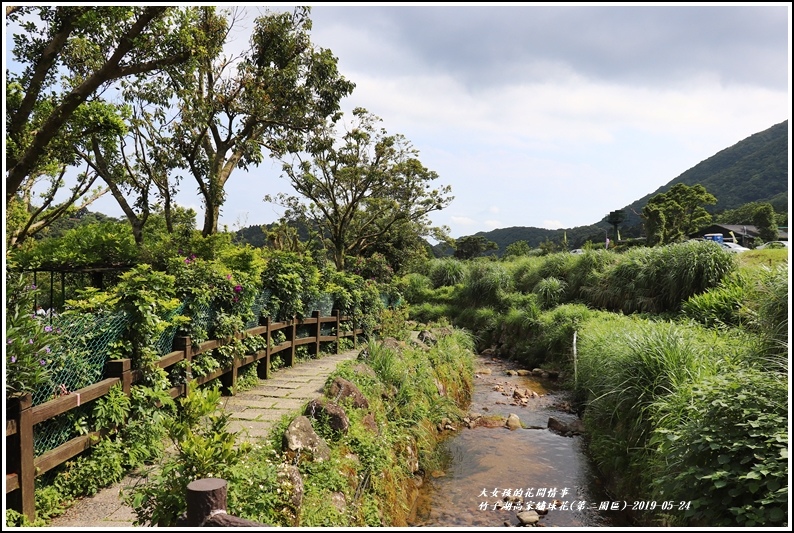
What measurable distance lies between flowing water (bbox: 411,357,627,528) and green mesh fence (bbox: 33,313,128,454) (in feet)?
11.7

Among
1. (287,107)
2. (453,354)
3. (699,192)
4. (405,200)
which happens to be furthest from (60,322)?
(699,192)

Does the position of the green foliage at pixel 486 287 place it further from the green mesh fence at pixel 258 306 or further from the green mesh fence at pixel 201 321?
the green mesh fence at pixel 201 321

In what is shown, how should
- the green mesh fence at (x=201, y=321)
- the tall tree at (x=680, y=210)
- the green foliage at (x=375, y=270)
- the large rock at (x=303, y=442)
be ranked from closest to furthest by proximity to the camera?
1. the large rock at (x=303, y=442)
2. the green mesh fence at (x=201, y=321)
3. the green foliage at (x=375, y=270)
4. the tall tree at (x=680, y=210)

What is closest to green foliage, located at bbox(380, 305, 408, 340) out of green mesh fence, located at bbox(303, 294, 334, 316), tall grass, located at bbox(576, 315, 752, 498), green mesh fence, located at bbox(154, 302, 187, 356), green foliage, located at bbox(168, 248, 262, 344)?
green mesh fence, located at bbox(303, 294, 334, 316)

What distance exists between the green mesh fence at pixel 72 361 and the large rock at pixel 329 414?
201 centimetres

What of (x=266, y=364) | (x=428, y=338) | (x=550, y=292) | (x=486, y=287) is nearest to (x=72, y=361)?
(x=266, y=364)

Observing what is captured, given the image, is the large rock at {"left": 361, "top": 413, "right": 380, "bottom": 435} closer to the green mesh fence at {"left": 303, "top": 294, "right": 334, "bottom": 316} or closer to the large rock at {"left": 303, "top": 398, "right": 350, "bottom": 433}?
the large rock at {"left": 303, "top": 398, "right": 350, "bottom": 433}

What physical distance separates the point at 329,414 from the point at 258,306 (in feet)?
10.4

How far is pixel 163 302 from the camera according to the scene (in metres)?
4.82

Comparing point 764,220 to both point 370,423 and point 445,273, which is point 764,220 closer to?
point 445,273

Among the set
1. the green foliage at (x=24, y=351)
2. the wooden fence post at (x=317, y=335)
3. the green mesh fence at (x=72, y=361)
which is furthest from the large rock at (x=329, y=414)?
the wooden fence post at (x=317, y=335)

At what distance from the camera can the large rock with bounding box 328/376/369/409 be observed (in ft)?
19.6

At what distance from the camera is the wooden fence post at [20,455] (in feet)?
10.2

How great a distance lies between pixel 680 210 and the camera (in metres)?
38.3
